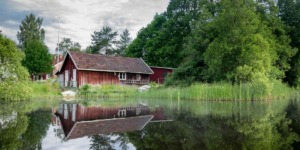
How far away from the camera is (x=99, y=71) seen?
122ft

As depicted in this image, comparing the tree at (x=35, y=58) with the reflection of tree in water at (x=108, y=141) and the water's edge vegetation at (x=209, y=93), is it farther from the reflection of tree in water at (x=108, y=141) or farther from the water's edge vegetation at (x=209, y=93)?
the reflection of tree in water at (x=108, y=141)

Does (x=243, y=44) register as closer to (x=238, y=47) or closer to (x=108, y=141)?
(x=238, y=47)

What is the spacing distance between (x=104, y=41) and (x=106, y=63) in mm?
34541

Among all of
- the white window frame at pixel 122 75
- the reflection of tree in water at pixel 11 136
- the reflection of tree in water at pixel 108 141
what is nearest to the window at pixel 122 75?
the white window frame at pixel 122 75

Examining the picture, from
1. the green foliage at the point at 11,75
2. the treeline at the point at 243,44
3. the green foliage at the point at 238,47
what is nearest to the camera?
the green foliage at the point at 11,75

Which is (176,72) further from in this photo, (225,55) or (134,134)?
(134,134)

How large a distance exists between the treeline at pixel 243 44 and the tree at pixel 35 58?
3091 cm

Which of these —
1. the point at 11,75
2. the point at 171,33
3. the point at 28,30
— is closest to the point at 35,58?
the point at 28,30

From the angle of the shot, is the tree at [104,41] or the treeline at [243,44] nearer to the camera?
the treeline at [243,44]

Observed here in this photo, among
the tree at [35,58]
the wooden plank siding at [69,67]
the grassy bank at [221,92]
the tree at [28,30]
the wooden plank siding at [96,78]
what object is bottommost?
the grassy bank at [221,92]

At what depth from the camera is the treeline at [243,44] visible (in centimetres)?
2330

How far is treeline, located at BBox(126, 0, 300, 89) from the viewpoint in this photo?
23.3m

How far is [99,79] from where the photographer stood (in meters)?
37.2

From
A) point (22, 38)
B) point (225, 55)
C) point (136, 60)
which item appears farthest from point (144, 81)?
point (22, 38)
